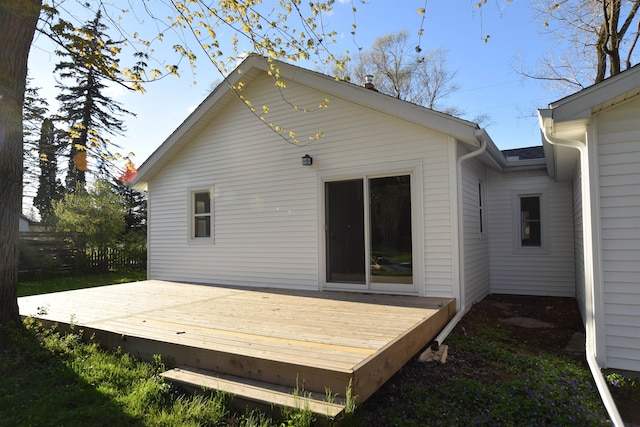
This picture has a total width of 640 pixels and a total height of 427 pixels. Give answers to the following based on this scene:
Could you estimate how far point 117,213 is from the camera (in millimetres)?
13648

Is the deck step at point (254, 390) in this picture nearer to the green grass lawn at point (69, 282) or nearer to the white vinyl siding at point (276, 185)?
the white vinyl siding at point (276, 185)

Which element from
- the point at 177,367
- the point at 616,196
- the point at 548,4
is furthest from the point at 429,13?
the point at 548,4

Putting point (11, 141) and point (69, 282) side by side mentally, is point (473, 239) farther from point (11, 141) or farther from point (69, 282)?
point (69, 282)

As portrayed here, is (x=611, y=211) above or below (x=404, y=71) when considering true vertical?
below

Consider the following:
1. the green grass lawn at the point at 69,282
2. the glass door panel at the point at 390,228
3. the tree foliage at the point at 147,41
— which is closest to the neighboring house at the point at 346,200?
the glass door panel at the point at 390,228

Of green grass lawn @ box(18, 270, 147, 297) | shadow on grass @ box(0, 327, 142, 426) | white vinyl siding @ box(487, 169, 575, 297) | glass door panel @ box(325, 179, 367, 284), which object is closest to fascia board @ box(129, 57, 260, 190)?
glass door panel @ box(325, 179, 367, 284)

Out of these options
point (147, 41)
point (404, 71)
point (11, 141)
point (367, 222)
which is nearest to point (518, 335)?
point (367, 222)

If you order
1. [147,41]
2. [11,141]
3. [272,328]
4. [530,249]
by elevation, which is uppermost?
[147,41]

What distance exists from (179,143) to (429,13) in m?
6.01

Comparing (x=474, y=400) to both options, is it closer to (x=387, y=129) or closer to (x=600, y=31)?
(x=387, y=129)

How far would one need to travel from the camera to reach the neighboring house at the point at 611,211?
3557mm

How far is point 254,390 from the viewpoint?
111 inches

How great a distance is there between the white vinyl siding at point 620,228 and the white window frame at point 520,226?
4205mm

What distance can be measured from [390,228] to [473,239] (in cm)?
155
